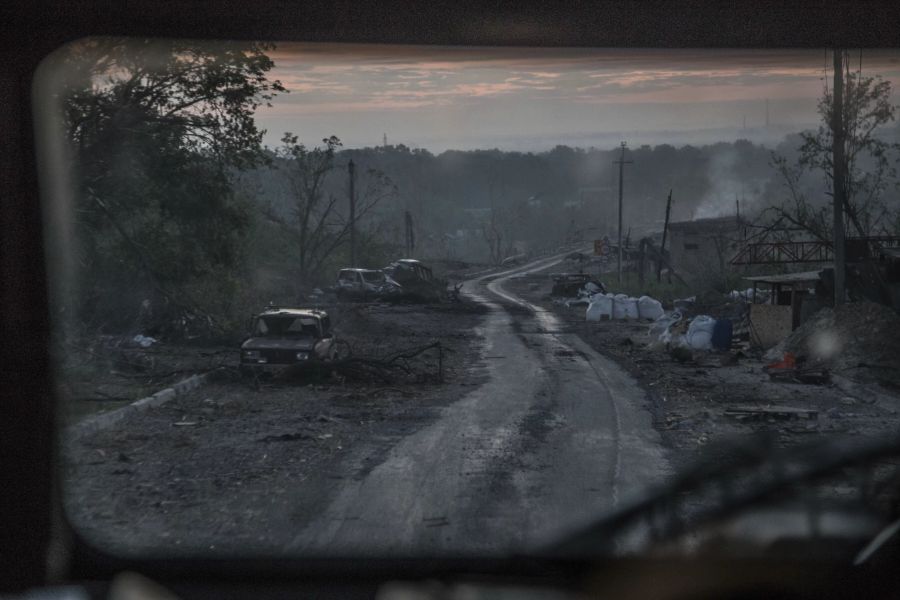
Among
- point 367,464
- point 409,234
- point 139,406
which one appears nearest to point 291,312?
point 409,234

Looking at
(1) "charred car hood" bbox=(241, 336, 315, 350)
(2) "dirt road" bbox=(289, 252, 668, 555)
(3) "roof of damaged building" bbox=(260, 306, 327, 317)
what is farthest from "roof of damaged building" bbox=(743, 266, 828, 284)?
(1) "charred car hood" bbox=(241, 336, 315, 350)

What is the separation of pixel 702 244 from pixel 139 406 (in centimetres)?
2686

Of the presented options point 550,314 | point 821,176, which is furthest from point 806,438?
point 550,314

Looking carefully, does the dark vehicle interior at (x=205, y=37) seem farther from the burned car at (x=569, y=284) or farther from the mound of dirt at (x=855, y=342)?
the burned car at (x=569, y=284)

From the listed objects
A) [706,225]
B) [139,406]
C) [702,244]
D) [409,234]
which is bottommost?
[702,244]

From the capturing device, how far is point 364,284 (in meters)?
15.0

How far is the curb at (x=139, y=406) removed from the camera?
896 cm

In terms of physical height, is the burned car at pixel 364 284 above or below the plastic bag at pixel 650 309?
above

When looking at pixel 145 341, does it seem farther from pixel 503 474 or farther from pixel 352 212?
pixel 503 474

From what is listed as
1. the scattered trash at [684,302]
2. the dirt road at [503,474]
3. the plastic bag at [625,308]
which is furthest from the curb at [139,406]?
the scattered trash at [684,302]

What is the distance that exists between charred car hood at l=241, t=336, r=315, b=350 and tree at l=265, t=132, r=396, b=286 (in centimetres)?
119

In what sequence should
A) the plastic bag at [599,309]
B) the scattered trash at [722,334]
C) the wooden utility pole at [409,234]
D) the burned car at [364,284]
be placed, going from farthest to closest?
the plastic bag at [599,309], the scattered trash at [722,334], the burned car at [364,284], the wooden utility pole at [409,234]

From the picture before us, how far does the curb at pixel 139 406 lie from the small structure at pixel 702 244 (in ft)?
61.3

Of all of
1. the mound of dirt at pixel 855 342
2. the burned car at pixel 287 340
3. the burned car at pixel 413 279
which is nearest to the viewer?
the burned car at pixel 287 340
